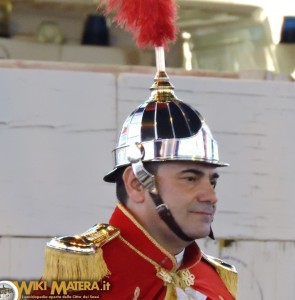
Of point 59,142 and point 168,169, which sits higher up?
point 59,142

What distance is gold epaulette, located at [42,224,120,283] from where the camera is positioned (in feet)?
13.0

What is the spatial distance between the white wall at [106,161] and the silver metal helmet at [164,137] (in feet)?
8.61

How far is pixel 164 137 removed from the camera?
13.4ft

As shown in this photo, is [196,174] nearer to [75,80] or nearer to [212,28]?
[75,80]

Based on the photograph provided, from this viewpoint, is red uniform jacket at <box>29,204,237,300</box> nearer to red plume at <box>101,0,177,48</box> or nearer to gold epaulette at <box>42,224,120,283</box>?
gold epaulette at <box>42,224,120,283</box>

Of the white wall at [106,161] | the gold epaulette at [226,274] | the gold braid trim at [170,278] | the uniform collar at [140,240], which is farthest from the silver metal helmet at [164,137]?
the white wall at [106,161]

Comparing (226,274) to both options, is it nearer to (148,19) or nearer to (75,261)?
(75,261)

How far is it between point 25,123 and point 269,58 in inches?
138

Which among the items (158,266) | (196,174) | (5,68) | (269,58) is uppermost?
(269,58)

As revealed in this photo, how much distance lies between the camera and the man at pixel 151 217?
3986 mm

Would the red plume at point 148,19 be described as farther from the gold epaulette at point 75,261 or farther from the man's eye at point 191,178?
the gold epaulette at point 75,261

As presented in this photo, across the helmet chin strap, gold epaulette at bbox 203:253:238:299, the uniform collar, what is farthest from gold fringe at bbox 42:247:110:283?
gold epaulette at bbox 203:253:238:299

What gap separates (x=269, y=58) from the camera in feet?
32.2

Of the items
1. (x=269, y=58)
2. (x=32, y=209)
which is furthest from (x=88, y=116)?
(x=269, y=58)
